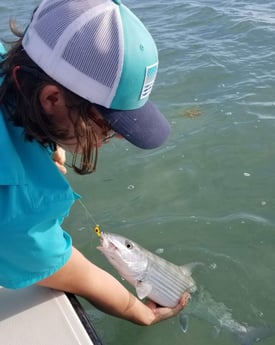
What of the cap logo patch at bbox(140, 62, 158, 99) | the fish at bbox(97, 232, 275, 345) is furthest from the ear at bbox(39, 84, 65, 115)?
the fish at bbox(97, 232, 275, 345)

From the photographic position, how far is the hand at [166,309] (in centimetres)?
296

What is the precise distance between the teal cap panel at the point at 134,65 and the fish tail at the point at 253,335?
1795 mm

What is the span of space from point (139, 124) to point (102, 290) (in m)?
1.20

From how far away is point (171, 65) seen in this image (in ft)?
21.9

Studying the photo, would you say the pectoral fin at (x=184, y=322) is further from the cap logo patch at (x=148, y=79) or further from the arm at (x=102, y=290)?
the cap logo patch at (x=148, y=79)

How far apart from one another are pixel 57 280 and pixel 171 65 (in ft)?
15.8

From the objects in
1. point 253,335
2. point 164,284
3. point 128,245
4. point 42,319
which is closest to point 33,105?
point 42,319

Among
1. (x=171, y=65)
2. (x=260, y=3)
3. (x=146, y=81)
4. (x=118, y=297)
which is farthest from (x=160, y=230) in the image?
(x=260, y=3)

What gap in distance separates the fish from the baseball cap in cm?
132

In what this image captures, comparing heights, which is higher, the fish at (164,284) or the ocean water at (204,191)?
the fish at (164,284)

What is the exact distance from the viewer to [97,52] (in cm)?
161

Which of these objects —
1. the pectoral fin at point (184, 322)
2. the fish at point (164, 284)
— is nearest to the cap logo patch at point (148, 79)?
the fish at point (164, 284)

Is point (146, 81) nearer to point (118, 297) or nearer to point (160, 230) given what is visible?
point (118, 297)

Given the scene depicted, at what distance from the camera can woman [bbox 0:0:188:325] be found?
5.32 ft
